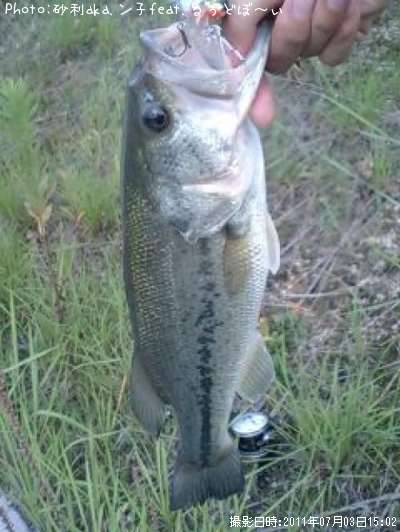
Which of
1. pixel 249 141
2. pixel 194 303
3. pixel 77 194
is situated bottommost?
pixel 77 194

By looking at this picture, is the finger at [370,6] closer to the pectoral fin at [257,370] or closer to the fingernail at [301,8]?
the fingernail at [301,8]

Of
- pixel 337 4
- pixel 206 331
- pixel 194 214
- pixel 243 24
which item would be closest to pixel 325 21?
pixel 337 4

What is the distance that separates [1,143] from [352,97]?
5.05ft

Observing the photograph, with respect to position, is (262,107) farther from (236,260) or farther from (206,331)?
(206,331)

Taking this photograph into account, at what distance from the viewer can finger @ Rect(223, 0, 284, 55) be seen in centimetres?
168

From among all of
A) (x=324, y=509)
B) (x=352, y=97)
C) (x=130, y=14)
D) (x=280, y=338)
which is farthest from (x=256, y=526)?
(x=130, y=14)

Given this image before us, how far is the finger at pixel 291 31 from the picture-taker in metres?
1.70

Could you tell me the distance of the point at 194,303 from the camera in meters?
1.68

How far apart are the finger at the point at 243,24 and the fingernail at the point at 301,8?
Answer: 0.05m

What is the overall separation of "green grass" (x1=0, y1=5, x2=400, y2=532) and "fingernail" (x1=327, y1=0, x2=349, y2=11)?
44.6 inches

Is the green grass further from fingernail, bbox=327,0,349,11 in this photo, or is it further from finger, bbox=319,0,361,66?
fingernail, bbox=327,0,349,11

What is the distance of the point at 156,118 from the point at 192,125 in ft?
0.22

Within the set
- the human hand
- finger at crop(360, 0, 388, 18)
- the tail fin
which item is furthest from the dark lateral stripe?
finger at crop(360, 0, 388, 18)

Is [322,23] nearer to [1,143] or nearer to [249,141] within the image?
[249,141]
